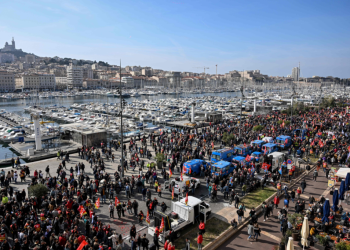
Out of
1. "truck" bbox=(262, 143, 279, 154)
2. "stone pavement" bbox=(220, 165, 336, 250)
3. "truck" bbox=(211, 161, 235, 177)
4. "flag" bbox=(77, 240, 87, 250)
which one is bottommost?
"stone pavement" bbox=(220, 165, 336, 250)

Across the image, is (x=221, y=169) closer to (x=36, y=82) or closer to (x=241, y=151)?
(x=241, y=151)

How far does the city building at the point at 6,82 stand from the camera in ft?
390

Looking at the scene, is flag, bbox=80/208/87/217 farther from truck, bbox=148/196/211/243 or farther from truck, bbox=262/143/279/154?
truck, bbox=262/143/279/154

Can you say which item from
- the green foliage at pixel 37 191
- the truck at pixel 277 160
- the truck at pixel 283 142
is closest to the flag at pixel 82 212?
the green foliage at pixel 37 191

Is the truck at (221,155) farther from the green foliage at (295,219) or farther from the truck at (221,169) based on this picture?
the green foliage at (295,219)

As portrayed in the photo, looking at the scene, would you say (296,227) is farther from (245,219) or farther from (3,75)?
(3,75)

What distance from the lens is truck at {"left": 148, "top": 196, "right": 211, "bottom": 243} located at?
9.06 m

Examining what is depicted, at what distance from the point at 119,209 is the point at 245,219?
5.83 meters

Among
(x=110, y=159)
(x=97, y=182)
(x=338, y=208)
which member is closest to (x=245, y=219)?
(x=338, y=208)

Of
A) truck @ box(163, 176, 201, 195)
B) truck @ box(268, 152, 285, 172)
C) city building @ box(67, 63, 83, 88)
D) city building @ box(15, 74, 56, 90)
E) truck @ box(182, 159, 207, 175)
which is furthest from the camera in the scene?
city building @ box(67, 63, 83, 88)

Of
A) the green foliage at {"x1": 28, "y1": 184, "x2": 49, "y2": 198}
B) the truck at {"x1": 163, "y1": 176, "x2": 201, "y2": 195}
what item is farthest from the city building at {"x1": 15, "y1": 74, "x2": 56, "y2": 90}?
the truck at {"x1": 163, "y1": 176, "x2": 201, "y2": 195}

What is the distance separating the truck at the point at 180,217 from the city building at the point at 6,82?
14072 centimetres

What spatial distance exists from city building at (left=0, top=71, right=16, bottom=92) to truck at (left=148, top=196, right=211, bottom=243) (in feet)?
462

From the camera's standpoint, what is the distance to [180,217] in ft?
33.0
